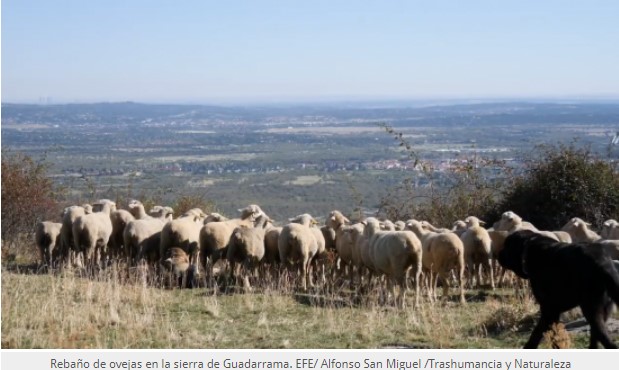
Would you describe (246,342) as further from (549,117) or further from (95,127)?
(95,127)

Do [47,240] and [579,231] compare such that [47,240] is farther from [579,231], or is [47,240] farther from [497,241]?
[579,231]

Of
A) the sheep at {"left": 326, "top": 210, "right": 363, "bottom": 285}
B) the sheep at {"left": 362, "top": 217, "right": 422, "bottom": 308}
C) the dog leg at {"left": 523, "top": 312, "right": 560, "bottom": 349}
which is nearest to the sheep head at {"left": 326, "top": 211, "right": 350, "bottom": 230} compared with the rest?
the sheep at {"left": 326, "top": 210, "right": 363, "bottom": 285}

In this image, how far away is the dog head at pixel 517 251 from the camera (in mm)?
11040

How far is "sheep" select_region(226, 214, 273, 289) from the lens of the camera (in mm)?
18875

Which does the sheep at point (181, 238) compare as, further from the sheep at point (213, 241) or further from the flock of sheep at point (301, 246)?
the sheep at point (213, 241)

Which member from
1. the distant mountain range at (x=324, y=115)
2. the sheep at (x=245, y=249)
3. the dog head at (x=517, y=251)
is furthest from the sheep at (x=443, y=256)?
the distant mountain range at (x=324, y=115)

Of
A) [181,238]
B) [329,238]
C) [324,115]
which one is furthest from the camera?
[324,115]

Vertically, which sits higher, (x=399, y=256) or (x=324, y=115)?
(x=399, y=256)

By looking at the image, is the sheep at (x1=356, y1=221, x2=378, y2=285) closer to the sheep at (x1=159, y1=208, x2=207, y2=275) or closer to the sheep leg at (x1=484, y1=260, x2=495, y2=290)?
the sheep leg at (x1=484, y1=260, x2=495, y2=290)

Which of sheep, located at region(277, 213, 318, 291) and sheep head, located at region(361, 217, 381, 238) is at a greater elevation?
sheep head, located at region(361, 217, 381, 238)

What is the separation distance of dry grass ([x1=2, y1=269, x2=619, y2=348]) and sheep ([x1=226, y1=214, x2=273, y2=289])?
5.42ft

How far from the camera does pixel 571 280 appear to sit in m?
10.1

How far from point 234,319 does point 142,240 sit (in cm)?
673

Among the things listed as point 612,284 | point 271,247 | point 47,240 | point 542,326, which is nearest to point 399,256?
point 271,247
